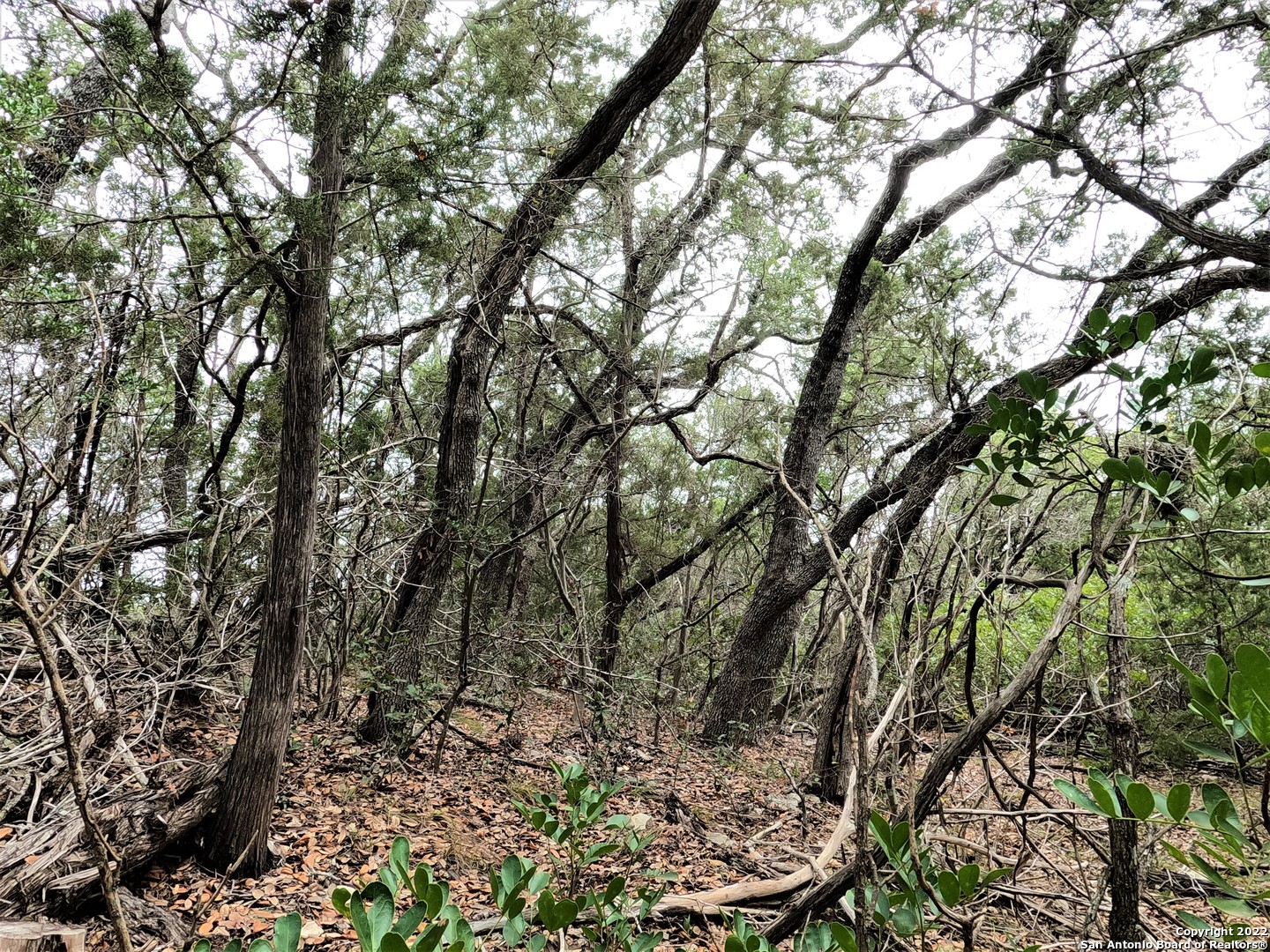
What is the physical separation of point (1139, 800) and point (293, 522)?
12.6ft

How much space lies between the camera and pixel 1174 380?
1262 mm

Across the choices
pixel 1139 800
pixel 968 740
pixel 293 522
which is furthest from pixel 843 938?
pixel 293 522

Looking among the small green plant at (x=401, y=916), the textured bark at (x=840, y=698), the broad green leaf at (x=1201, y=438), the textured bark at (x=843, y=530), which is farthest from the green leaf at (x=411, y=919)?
the textured bark at (x=840, y=698)

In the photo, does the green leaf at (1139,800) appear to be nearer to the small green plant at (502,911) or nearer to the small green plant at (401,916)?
the small green plant at (502,911)

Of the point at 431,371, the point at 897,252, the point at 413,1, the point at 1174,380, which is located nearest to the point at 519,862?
the point at 1174,380

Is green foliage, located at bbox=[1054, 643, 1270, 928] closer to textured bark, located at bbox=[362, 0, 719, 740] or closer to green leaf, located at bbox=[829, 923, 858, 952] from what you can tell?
green leaf, located at bbox=[829, 923, 858, 952]

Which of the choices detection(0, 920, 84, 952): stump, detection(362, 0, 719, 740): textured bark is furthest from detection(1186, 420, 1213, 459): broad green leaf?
detection(362, 0, 719, 740): textured bark

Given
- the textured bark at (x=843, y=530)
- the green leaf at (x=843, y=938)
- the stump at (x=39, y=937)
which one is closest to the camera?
the green leaf at (x=843, y=938)

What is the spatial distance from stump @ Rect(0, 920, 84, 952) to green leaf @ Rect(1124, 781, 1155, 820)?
3.16 m

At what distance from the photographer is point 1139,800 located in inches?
33.1

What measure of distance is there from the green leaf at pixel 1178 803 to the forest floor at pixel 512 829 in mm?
1014

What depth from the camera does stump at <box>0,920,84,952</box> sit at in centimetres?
215

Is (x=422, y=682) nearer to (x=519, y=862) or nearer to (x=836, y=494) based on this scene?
(x=519, y=862)

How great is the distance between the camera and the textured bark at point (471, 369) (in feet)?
15.6
